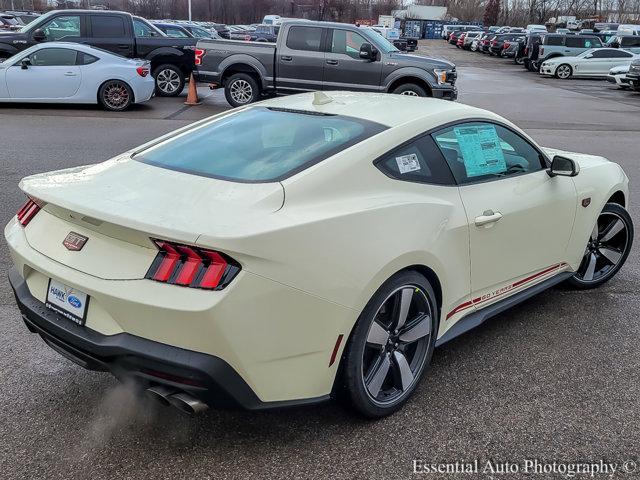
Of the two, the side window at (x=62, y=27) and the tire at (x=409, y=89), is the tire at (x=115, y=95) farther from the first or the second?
the tire at (x=409, y=89)

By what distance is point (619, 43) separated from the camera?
34281 mm

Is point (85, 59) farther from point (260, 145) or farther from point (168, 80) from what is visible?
point (260, 145)

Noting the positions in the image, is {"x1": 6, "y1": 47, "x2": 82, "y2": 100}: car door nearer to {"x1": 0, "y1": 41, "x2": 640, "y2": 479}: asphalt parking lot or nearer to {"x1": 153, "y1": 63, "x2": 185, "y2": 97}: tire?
{"x1": 153, "y1": 63, "x2": 185, "y2": 97}: tire

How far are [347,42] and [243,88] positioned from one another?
8.95 ft

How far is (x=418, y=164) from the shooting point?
3.14 m

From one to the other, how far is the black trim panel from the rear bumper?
1.08 metres

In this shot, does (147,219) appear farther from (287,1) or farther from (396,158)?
(287,1)

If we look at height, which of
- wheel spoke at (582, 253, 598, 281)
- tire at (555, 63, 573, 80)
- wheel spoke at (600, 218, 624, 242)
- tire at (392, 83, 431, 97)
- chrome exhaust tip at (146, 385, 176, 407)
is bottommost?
tire at (555, 63, 573, 80)

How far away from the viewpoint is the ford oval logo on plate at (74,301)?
2.51 metres

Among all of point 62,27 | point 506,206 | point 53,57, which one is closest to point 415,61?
point 53,57

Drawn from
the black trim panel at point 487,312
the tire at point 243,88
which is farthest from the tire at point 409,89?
the black trim panel at point 487,312

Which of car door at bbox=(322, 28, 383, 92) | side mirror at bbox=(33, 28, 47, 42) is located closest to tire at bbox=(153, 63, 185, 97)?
side mirror at bbox=(33, 28, 47, 42)

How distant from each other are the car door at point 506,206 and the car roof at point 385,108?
0.09 m

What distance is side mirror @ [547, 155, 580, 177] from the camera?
3.80 m
